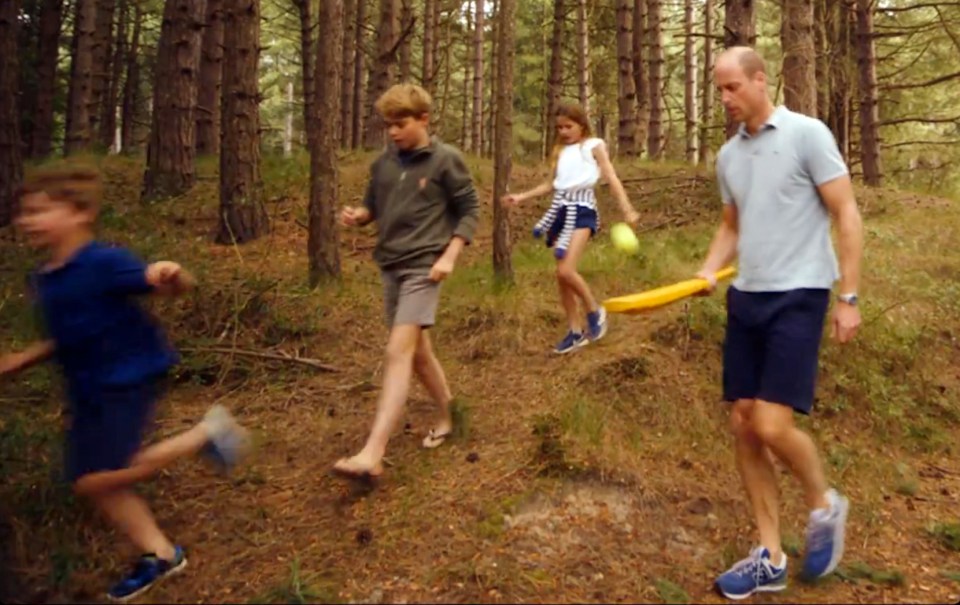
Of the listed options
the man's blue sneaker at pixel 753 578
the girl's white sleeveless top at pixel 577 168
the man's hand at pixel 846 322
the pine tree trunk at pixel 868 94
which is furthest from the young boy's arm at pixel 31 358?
the pine tree trunk at pixel 868 94

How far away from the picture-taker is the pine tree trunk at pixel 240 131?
1030cm

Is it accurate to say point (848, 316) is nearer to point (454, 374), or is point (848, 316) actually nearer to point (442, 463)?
point (442, 463)

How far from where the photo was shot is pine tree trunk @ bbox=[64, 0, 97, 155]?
18.0 meters

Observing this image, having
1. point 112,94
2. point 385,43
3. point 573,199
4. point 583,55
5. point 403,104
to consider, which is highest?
point 112,94

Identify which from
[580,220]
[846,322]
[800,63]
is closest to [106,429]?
[846,322]

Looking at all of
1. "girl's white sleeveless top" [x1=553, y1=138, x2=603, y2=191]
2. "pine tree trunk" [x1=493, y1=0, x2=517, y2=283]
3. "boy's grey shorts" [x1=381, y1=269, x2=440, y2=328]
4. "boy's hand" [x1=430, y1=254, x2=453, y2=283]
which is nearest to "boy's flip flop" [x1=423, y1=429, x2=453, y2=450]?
"boy's grey shorts" [x1=381, y1=269, x2=440, y2=328]

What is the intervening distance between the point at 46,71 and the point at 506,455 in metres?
17.3

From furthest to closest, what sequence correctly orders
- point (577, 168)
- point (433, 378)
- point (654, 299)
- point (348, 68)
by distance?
point (348, 68) < point (577, 168) < point (433, 378) < point (654, 299)

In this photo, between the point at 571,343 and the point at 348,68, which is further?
the point at 348,68

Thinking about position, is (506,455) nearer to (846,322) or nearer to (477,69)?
(846,322)

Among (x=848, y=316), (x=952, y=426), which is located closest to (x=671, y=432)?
(x=848, y=316)

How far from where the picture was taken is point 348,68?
815 inches

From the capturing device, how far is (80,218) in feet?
13.4

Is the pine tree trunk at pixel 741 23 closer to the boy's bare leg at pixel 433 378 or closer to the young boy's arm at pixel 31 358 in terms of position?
the boy's bare leg at pixel 433 378
